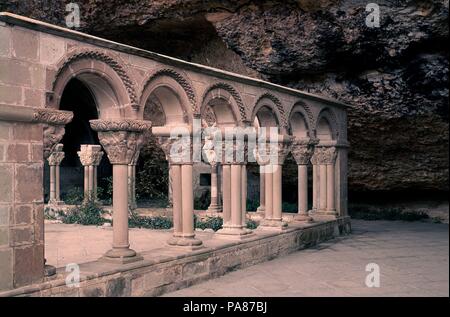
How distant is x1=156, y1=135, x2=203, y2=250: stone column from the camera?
712 cm

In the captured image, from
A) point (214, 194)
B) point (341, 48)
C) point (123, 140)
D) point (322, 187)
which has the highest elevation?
point (341, 48)

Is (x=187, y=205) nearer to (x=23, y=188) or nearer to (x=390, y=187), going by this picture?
(x=23, y=188)

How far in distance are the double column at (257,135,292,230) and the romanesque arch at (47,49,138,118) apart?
3675 millimetres

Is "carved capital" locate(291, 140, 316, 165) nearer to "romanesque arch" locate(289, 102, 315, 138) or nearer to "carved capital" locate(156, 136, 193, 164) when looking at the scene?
"romanesque arch" locate(289, 102, 315, 138)

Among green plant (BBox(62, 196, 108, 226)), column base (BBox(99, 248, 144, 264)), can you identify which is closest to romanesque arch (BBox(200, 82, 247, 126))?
column base (BBox(99, 248, 144, 264))

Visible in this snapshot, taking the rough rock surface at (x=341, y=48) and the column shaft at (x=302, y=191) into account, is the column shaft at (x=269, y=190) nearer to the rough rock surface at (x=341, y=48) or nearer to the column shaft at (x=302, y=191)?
the column shaft at (x=302, y=191)

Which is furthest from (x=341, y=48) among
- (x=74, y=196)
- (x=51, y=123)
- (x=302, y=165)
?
(x=74, y=196)

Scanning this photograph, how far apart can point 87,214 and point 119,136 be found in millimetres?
7141

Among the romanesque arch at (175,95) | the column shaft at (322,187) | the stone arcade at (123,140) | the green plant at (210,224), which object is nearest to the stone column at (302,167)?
the stone arcade at (123,140)

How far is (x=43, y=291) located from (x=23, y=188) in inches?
39.3

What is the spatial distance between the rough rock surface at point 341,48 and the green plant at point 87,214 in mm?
4493

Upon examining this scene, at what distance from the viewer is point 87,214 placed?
41.8 feet

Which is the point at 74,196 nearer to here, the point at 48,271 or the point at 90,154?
the point at 90,154
